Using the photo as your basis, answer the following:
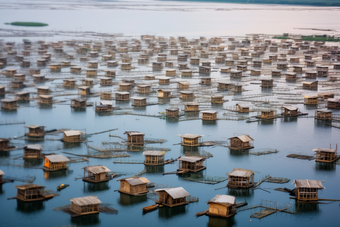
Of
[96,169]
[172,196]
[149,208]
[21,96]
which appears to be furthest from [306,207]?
[21,96]

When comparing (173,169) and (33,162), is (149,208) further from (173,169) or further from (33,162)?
(33,162)

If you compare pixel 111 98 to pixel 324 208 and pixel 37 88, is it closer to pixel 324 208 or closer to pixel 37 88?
pixel 37 88

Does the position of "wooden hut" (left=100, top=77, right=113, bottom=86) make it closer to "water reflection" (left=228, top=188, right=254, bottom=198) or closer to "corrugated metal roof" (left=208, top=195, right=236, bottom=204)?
"water reflection" (left=228, top=188, right=254, bottom=198)

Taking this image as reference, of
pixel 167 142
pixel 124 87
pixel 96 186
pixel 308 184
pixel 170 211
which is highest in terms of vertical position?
pixel 124 87

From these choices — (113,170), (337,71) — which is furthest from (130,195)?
(337,71)

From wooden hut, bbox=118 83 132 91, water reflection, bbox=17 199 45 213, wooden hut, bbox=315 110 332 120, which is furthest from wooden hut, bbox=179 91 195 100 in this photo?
water reflection, bbox=17 199 45 213

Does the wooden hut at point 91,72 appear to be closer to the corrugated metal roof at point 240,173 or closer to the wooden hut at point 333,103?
the wooden hut at point 333,103
